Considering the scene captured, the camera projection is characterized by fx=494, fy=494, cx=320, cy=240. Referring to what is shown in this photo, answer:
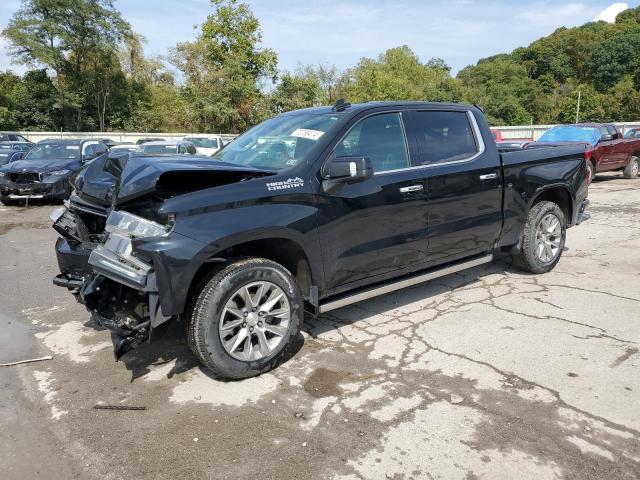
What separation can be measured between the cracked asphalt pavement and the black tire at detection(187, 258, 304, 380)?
14 cm

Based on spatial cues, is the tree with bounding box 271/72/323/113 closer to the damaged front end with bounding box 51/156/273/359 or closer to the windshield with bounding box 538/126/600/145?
the windshield with bounding box 538/126/600/145

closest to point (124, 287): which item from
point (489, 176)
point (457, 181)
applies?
point (457, 181)

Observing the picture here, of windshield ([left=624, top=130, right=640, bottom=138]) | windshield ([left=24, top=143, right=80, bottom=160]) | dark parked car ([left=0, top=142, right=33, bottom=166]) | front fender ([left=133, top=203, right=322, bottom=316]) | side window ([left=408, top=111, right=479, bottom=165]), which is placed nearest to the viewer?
front fender ([left=133, top=203, right=322, bottom=316])

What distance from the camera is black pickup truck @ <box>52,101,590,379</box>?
10.8ft

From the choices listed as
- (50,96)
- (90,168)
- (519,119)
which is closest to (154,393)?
(90,168)

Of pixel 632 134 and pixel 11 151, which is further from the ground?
pixel 632 134

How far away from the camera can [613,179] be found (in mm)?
16656

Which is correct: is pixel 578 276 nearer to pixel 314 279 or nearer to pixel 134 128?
pixel 314 279

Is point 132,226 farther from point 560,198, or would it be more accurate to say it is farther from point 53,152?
point 53,152

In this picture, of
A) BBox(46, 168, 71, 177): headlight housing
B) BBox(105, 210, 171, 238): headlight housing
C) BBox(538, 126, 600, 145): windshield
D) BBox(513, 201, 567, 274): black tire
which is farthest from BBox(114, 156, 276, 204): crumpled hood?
BBox(538, 126, 600, 145): windshield

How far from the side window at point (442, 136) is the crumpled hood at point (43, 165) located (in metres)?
11.3

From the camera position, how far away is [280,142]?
4.27 meters

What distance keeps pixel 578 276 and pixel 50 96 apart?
149ft

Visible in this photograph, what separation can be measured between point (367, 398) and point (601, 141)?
48.6ft
